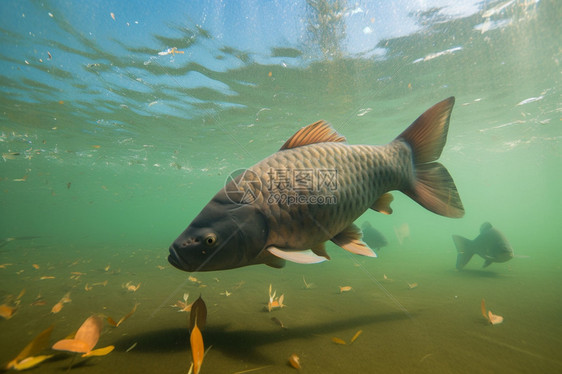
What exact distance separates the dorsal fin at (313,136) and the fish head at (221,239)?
35.6 inches

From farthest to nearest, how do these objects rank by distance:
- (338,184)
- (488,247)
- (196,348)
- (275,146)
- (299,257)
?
(275,146)
(488,247)
(338,184)
(299,257)
(196,348)

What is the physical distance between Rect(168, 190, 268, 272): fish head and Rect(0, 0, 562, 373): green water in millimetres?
746

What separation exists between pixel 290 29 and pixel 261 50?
1680mm

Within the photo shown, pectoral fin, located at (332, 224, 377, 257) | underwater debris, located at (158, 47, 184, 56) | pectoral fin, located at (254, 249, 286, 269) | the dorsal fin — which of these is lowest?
pectoral fin, located at (254, 249, 286, 269)

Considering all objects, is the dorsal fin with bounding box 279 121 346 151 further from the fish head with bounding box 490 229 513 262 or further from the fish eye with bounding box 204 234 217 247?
the fish head with bounding box 490 229 513 262

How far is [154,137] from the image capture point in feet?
67.1

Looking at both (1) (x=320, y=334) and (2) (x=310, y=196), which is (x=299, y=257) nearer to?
(2) (x=310, y=196)

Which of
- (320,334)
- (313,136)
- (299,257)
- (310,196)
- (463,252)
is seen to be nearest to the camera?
(299,257)

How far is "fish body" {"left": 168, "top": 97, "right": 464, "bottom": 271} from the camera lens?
81.5 inches

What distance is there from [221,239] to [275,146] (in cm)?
2245

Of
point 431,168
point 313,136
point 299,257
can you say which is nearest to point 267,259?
point 299,257

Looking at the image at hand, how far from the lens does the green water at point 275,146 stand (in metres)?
2.28

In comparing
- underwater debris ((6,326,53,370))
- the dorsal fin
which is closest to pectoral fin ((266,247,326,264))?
the dorsal fin

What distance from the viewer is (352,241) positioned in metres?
2.57
